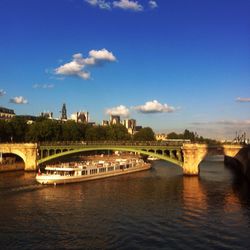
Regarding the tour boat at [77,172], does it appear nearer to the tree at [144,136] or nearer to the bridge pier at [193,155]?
the bridge pier at [193,155]

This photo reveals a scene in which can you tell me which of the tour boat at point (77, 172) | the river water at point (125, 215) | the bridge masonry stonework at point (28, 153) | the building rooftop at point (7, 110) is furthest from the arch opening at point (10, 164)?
the building rooftop at point (7, 110)

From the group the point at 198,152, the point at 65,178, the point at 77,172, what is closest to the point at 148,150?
the point at 198,152

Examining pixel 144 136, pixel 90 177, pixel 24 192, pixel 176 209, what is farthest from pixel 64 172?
pixel 144 136

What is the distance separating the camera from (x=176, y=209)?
47.0 meters

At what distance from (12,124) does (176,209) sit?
234ft

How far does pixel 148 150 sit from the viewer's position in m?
84.8

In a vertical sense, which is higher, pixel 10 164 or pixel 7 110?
pixel 7 110

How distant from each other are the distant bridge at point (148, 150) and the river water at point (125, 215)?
27.4 feet

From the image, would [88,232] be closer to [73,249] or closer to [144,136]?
[73,249]

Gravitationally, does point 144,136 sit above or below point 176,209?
above

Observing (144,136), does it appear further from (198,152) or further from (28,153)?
(198,152)

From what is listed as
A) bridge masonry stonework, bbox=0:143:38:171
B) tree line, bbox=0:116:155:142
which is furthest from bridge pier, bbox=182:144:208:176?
tree line, bbox=0:116:155:142

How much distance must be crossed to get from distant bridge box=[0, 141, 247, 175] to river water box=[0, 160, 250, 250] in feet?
27.4

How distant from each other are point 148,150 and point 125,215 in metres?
41.4
